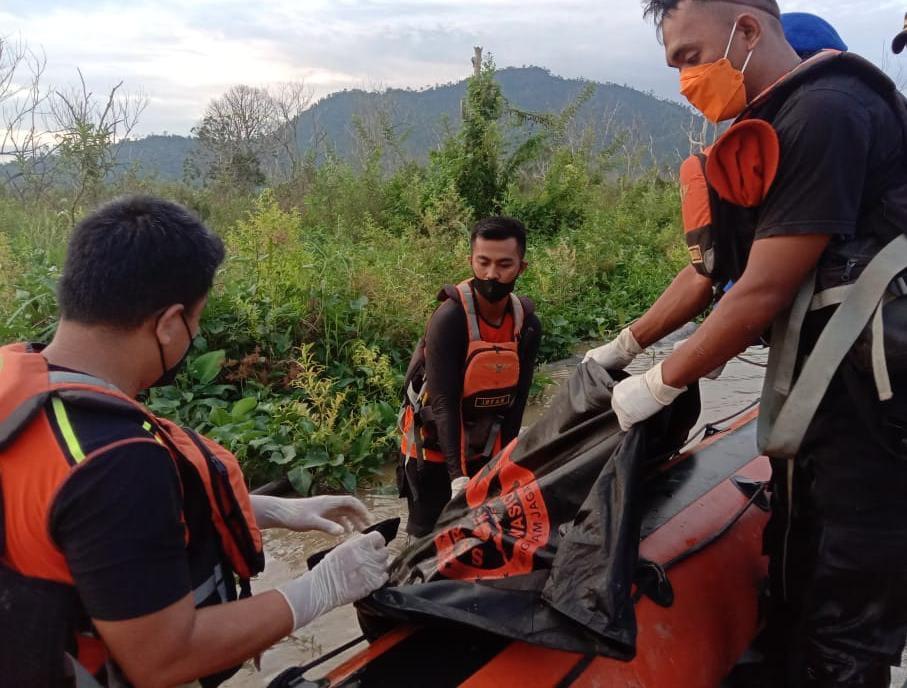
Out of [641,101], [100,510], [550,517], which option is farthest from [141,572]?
[641,101]

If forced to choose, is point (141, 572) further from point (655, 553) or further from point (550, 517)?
point (655, 553)

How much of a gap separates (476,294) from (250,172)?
2440cm

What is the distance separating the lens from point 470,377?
305 cm

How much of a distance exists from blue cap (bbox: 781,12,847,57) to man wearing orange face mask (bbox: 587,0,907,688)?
55cm

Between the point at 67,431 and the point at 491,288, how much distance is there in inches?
86.6

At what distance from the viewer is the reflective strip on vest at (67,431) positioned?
1156mm

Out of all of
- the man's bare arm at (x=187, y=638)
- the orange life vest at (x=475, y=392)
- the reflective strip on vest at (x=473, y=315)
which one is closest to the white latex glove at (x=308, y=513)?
the man's bare arm at (x=187, y=638)

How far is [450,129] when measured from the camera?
1437 cm

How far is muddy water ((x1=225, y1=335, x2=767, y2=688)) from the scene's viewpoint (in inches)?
128

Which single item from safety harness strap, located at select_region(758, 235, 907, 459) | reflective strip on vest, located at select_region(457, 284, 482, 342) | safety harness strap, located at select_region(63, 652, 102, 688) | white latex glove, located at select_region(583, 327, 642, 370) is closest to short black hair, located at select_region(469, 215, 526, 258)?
reflective strip on vest, located at select_region(457, 284, 482, 342)

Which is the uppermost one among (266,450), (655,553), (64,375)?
(64,375)

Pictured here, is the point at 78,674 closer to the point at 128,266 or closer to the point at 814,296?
the point at 128,266

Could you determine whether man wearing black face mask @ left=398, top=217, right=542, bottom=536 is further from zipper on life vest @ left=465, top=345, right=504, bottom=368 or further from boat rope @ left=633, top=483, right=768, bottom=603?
boat rope @ left=633, top=483, right=768, bottom=603

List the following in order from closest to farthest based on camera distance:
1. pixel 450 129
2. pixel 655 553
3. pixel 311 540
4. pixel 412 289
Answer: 1. pixel 655 553
2. pixel 311 540
3. pixel 412 289
4. pixel 450 129
